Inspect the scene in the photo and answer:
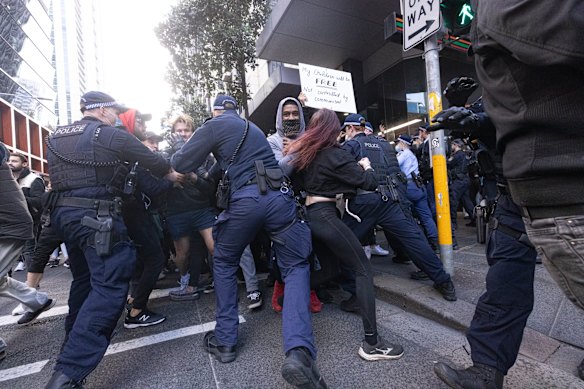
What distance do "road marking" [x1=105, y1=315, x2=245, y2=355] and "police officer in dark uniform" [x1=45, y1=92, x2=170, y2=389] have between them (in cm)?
43

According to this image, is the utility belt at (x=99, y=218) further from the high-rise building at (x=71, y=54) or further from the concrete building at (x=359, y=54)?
the high-rise building at (x=71, y=54)

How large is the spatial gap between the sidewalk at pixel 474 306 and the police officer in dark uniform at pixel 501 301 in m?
0.69

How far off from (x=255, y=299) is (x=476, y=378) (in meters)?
2.05

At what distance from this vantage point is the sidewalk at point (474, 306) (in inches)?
83.8

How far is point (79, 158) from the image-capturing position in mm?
2139

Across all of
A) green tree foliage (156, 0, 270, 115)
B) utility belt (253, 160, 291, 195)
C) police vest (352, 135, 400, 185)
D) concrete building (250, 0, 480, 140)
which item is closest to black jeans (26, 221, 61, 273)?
utility belt (253, 160, 291, 195)

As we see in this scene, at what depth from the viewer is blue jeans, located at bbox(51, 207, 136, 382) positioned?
1.84m

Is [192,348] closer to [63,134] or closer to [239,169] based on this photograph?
[239,169]

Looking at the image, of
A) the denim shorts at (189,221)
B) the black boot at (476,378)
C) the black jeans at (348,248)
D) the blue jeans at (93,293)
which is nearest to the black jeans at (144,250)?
the denim shorts at (189,221)

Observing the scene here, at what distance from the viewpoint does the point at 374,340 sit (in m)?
2.18

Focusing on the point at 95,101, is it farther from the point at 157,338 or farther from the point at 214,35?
the point at 214,35

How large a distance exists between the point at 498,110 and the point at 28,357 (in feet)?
12.0

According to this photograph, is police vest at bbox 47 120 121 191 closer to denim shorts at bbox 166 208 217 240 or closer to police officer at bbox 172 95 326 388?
police officer at bbox 172 95 326 388

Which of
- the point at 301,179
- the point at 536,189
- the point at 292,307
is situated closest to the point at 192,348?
the point at 292,307
